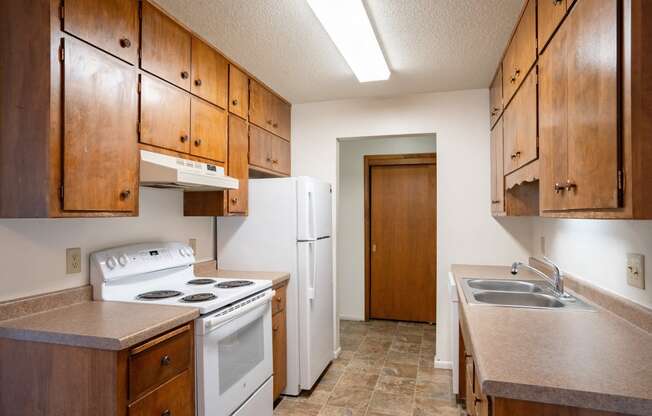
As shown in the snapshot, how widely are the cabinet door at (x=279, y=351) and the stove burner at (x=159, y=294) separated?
2.46 feet

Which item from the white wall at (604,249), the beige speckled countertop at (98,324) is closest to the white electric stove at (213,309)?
the beige speckled countertop at (98,324)

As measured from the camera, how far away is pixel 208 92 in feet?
8.04

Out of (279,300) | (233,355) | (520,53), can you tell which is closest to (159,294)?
(233,355)

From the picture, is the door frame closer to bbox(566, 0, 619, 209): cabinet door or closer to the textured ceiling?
the textured ceiling

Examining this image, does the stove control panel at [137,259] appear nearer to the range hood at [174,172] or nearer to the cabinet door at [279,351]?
the range hood at [174,172]

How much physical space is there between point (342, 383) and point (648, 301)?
7.22 ft

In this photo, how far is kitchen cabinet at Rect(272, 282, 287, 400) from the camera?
2668mm

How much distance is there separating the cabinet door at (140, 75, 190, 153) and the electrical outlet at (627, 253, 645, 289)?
7.12 ft

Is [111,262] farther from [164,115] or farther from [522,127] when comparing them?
[522,127]

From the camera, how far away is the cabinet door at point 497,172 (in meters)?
2.64

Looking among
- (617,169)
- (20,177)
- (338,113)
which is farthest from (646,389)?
(338,113)

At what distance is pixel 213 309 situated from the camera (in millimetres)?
1893

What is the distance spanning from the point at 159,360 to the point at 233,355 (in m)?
0.56

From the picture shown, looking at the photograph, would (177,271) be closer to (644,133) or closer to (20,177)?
(20,177)
